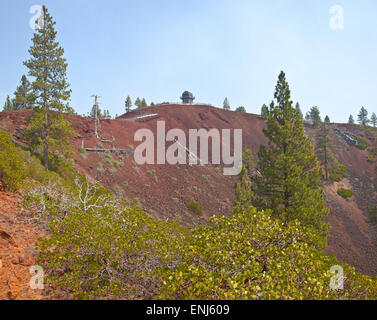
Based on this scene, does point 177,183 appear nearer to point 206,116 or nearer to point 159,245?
point 159,245

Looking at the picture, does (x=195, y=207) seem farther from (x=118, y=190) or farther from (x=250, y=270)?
(x=250, y=270)

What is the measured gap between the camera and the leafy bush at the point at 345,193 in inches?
1783

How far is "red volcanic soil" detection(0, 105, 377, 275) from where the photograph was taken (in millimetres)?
27109

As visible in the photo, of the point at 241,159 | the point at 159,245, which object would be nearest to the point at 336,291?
the point at 159,245

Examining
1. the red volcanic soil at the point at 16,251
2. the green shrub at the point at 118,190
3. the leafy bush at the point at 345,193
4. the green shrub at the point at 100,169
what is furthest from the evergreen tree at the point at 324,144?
the red volcanic soil at the point at 16,251

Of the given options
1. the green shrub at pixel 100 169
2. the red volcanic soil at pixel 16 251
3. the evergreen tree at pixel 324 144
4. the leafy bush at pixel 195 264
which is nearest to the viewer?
the leafy bush at pixel 195 264

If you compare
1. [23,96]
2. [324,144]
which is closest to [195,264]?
[324,144]

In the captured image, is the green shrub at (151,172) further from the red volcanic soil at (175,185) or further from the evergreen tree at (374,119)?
the evergreen tree at (374,119)

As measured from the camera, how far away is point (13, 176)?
37.9 feet

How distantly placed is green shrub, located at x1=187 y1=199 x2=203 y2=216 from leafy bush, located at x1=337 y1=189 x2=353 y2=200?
1194 inches

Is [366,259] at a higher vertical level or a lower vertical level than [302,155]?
lower

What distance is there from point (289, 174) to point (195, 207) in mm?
15456

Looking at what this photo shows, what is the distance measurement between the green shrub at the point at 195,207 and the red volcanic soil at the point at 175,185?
620 millimetres
